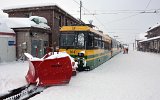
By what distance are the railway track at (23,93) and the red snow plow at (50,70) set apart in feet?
1.12

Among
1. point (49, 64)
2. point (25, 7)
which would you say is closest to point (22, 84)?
point (49, 64)

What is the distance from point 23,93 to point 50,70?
5.40ft

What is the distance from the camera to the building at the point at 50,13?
28828 millimetres

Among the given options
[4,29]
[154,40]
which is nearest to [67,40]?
[4,29]

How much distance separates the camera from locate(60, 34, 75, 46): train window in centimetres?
1507

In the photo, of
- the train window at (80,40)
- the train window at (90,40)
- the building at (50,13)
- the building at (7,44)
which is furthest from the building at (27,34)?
the train window at (90,40)

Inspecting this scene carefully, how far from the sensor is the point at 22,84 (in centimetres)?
1027

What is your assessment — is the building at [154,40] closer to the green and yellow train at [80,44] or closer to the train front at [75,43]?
the green and yellow train at [80,44]

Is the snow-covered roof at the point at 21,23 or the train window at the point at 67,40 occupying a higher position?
the snow-covered roof at the point at 21,23

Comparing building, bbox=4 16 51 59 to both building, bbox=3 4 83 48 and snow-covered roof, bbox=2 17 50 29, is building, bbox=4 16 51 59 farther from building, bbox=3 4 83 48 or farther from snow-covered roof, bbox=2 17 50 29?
building, bbox=3 4 83 48

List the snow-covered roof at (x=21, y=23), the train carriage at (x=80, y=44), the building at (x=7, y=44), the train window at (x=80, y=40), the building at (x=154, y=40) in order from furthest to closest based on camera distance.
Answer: the building at (x=154, y=40)
the snow-covered roof at (x=21, y=23)
the building at (x=7, y=44)
the train window at (x=80, y=40)
the train carriage at (x=80, y=44)

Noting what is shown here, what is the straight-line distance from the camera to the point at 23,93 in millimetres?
8547

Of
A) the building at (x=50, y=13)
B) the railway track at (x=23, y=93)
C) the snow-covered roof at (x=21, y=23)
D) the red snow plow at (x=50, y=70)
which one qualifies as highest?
the building at (x=50, y=13)

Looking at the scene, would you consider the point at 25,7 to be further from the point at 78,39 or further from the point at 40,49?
the point at 78,39
